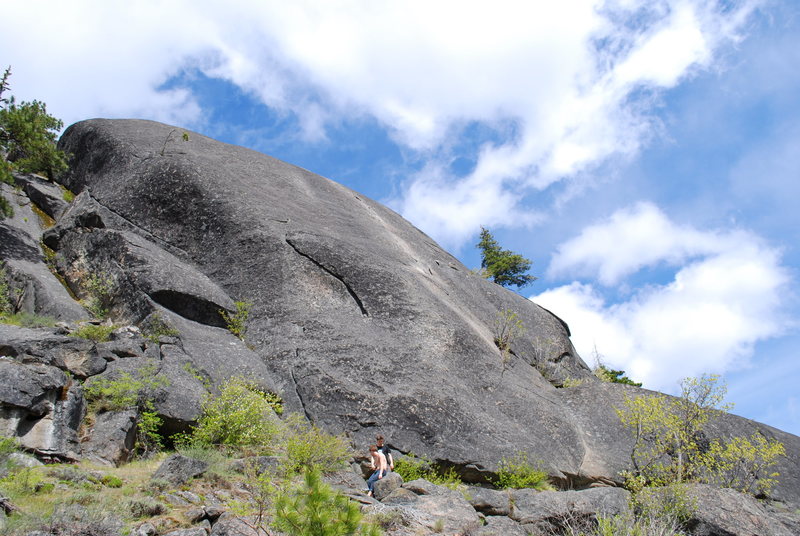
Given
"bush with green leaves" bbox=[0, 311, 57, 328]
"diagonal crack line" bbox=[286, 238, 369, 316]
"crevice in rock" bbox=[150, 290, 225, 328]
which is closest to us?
"bush with green leaves" bbox=[0, 311, 57, 328]

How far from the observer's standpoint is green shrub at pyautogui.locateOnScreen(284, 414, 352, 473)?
11773mm

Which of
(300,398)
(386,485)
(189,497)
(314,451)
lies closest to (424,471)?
(386,485)

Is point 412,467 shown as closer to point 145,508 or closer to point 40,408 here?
point 145,508

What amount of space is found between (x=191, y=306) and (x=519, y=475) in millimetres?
9210

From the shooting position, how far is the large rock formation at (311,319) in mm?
14125

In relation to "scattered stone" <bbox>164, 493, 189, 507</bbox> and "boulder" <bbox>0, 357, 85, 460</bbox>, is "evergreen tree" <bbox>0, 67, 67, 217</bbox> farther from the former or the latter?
"scattered stone" <bbox>164, 493, 189, 507</bbox>

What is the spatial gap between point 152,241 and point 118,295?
124 inches

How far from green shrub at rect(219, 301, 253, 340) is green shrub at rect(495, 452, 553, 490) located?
737 cm

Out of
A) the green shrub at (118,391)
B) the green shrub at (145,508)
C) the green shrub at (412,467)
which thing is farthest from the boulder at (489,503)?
the green shrub at (118,391)

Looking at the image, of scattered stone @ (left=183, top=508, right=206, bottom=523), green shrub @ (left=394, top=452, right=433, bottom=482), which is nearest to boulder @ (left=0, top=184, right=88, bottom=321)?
green shrub @ (left=394, top=452, right=433, bottom=482)

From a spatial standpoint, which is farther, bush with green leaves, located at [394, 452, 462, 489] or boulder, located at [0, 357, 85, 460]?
bush with green leaves, located at [394, 452, 462, 489]

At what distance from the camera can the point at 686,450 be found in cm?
1591

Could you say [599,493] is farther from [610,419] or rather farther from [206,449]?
[206,449]

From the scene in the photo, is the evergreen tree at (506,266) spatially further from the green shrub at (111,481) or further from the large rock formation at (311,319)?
the green shrub at (111,481)
